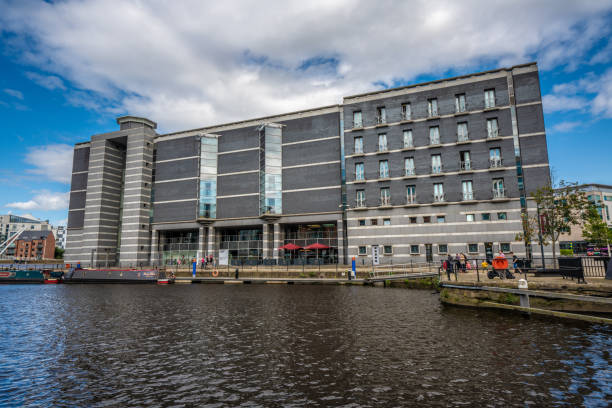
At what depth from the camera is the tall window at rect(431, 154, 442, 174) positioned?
137 ft

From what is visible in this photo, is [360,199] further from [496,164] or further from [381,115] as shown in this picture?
[496,164]

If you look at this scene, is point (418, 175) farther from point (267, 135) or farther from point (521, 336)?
point (521, 336)

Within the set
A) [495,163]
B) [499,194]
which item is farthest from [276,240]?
[495,163]

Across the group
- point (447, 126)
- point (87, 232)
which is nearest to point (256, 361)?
point (447, 126)

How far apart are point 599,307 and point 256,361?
14.9 meters

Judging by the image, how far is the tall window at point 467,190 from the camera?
39875mm

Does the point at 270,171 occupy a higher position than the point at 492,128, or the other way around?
the point at 492,128

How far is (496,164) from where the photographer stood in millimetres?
39312

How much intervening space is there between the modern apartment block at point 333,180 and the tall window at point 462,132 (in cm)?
11

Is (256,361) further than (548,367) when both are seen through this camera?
Yes

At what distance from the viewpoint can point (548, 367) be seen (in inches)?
346

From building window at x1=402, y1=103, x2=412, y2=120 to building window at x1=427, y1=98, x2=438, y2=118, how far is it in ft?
7.61

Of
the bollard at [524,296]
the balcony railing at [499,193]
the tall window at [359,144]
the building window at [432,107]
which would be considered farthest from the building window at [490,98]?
the bollard at [524,296]

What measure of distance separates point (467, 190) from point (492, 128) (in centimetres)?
790
